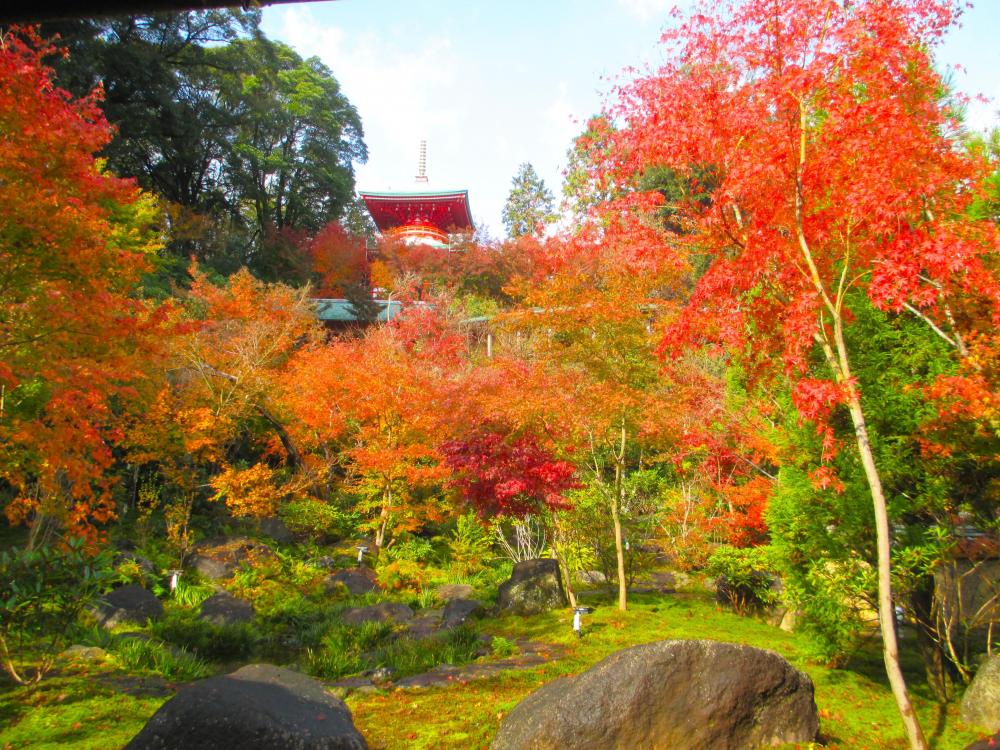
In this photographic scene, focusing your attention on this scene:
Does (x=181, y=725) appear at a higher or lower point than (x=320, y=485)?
higher

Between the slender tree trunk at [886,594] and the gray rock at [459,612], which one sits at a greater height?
the slender tree trunk at [886,594]

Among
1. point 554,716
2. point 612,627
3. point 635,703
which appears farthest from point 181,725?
point 612,627

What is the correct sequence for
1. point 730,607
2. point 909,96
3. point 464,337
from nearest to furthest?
point 909,96 → point 730,607 → point 464,337

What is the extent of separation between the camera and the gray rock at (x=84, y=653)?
642 centimetres

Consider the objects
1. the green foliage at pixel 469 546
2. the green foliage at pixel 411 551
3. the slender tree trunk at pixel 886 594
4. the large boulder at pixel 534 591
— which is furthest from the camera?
the green foliage at pixel 411 551

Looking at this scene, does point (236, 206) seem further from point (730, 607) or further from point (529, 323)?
point (730, 607)

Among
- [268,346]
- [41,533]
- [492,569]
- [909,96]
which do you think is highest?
[909,96]

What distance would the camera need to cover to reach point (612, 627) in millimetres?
8219

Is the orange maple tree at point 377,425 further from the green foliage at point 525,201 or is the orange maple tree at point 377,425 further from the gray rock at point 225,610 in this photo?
the green foliage at point 525,201

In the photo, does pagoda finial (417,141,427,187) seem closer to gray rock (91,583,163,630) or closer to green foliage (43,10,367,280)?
green foliage (43,10,367,280)

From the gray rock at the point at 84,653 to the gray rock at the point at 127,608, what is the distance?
159 centimetres

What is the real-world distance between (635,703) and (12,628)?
489cm

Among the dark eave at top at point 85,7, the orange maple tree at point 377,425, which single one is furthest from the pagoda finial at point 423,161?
the dark eave at top at point 85,7

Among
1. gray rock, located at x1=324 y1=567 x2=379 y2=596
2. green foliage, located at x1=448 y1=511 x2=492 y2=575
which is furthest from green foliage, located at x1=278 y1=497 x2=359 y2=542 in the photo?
green foliage, located at x1=448 y1=511 x2=492 y2=575
